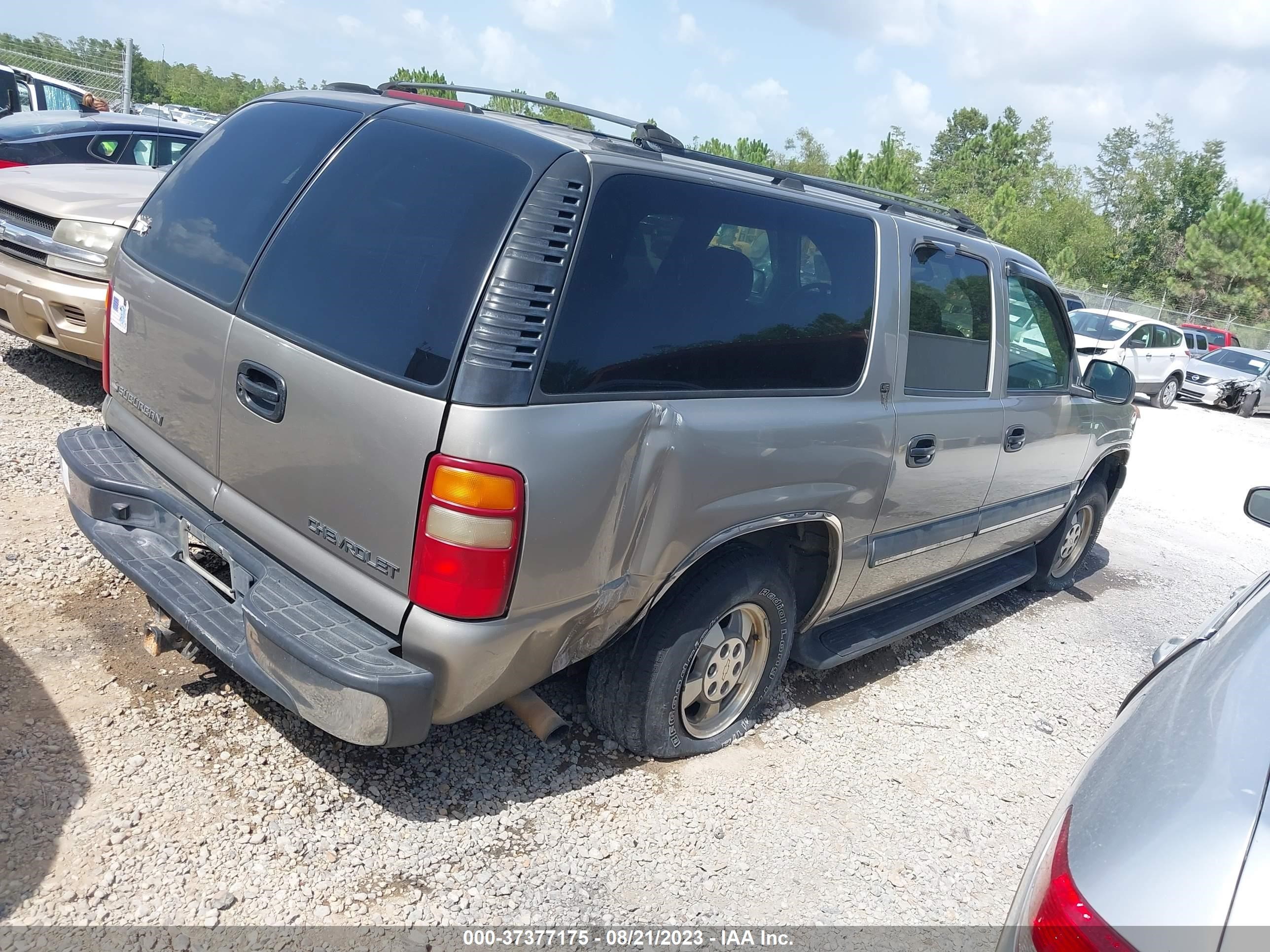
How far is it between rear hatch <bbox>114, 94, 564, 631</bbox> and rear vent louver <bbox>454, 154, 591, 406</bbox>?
4 centimetres

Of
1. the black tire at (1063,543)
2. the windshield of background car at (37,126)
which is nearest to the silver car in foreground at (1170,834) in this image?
the black tire at (1063,543)

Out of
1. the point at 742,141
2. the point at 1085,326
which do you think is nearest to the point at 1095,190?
the point at 742,141

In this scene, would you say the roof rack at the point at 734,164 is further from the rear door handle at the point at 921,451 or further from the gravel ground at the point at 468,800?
the gravel ground at the point at 468,800

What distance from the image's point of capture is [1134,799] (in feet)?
5.63

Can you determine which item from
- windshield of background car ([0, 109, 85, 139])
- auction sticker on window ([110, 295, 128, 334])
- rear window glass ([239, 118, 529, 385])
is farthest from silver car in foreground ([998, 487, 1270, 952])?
windshield of background car ([0, 109, 85, 139])

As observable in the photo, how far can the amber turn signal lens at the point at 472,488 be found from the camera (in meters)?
2.35

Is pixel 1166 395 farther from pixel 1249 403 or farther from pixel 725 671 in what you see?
pixel 725 671

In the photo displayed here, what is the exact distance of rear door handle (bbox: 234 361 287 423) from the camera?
2.70 metres

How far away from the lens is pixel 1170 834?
1.58 metres

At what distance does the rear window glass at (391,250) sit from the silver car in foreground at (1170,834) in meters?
1.72

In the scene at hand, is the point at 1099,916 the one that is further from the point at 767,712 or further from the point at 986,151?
the point at 986,151

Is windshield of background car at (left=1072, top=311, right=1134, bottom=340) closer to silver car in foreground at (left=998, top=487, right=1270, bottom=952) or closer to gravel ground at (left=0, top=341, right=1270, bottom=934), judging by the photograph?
gravel ground at (left=0, top=341, right=1270, bottom=934)

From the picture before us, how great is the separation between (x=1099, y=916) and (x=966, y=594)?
327cm

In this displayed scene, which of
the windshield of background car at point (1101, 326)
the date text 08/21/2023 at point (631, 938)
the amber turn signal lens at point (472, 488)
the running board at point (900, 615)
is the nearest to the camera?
the amber turn signal lens at point (472, 488)
